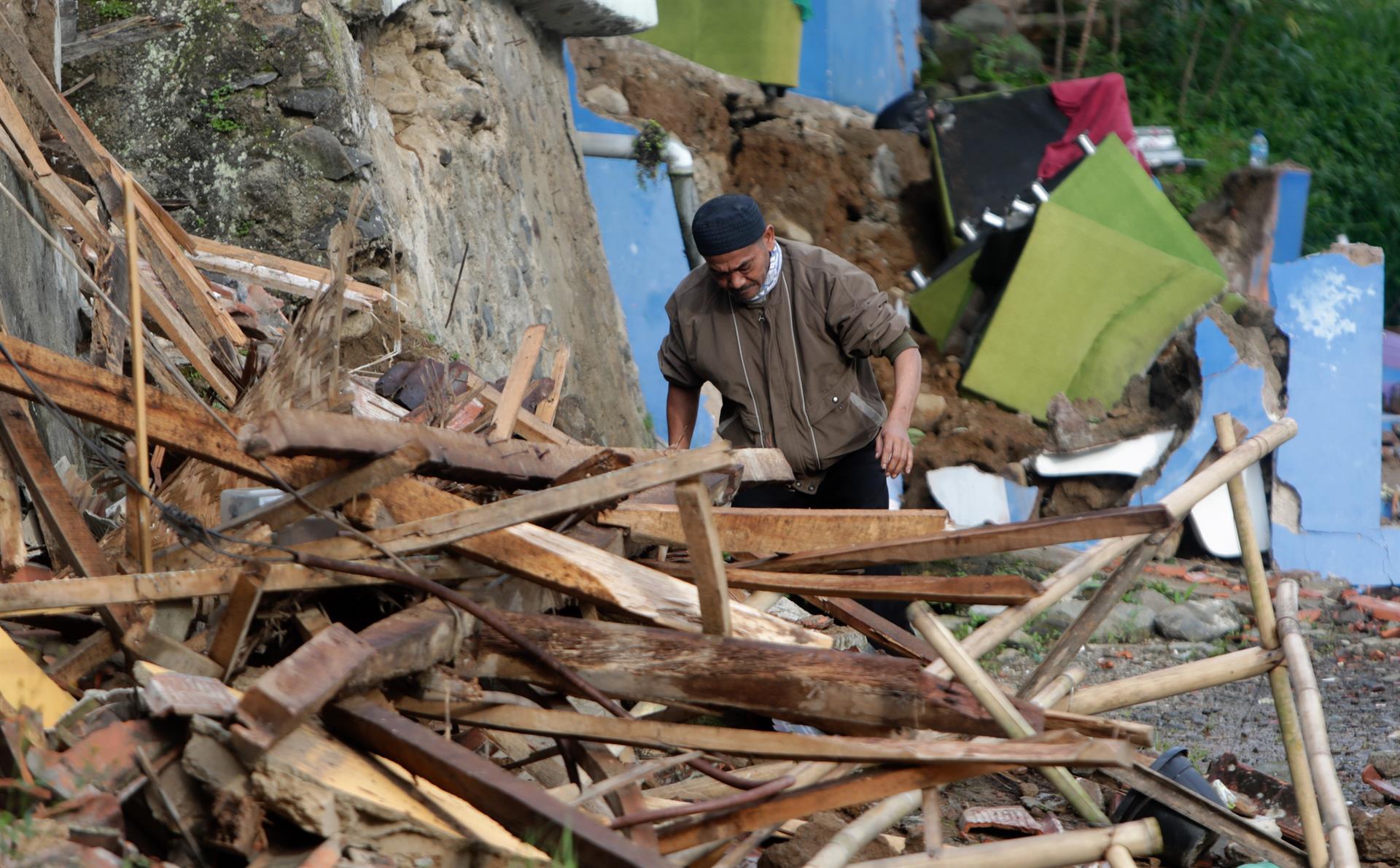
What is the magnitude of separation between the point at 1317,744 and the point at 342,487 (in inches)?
76.7

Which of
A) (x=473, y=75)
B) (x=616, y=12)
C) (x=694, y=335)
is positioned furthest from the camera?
(x=616, y=12)

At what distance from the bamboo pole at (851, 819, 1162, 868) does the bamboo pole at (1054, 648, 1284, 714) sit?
0.42 metres

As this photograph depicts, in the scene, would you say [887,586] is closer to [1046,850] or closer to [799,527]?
[799,527]

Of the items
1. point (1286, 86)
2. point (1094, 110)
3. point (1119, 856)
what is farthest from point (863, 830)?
point (1286, 86)

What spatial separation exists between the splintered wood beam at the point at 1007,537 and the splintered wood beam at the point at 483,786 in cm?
83

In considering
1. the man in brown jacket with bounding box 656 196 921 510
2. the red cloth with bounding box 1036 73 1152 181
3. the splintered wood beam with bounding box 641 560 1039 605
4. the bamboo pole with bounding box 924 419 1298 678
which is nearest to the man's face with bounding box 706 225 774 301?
the man in brown jacket with bounding box 656 196 921 510

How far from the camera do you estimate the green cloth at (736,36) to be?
10586 mm

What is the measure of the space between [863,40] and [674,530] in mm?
10210

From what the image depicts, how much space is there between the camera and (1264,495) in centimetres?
751

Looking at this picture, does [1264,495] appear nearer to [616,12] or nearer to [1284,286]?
[1284,286]

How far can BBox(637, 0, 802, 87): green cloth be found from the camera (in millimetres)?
10586

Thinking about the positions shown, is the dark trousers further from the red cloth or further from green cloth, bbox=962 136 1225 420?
the red cloth

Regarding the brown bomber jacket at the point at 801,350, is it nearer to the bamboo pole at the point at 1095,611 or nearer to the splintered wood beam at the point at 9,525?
the bamboo pole at the point at 1095,611

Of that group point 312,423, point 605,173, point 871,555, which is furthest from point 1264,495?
point 312,423
